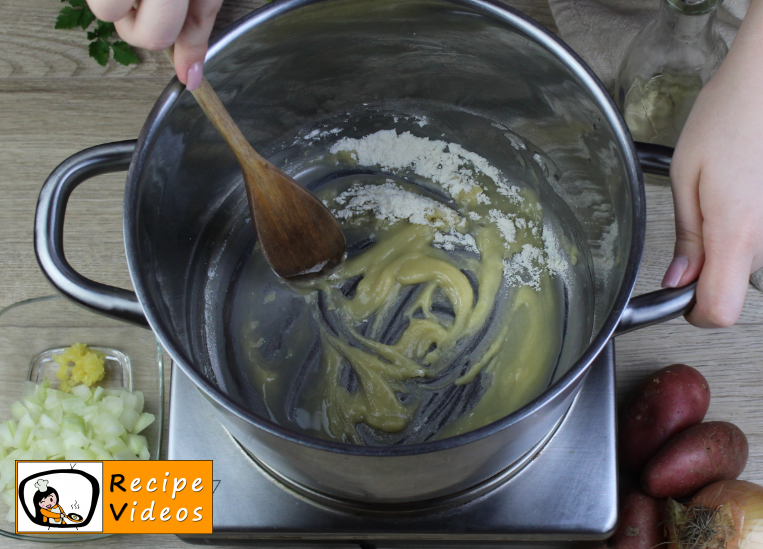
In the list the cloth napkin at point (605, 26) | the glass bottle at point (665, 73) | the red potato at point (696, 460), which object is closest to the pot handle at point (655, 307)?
the red potato at point (696, 460)

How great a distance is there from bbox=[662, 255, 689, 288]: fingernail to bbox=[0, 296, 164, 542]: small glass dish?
2.45 feet

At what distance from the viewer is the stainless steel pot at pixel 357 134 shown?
66 cm

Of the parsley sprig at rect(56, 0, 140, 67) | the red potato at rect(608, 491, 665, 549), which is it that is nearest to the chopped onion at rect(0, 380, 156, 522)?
the parsley sprig at rect(56, 0, 140, 67)

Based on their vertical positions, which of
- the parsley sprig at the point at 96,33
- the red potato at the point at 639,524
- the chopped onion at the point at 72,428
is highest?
the parsley sprig at the point at 96,33

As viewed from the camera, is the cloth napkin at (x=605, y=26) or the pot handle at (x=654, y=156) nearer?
the pot handle at (x=654, y=156)

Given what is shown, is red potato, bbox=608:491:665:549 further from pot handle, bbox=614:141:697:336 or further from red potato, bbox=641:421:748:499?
pot handle, bbox=614:141:697:336

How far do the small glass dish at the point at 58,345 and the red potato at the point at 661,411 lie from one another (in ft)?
2.37

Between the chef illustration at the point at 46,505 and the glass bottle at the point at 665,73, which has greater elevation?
the glass bottle at the point at 665,73

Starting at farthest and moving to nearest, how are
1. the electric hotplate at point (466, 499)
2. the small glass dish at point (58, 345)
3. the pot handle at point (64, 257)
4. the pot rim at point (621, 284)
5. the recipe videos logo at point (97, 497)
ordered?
the small glass dish at point (58, 345)
the recipe videos logo at point (97, 497)
the electric hotplate at point (466, 499)
the pot handle at point (64, 257)
the pot rim at point (621, 284)

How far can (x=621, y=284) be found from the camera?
0.68 m

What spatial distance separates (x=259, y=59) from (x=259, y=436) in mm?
525

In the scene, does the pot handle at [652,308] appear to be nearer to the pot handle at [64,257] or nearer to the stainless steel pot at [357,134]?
the stainless steel pot at [357,134]

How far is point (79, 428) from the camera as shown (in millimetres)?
985

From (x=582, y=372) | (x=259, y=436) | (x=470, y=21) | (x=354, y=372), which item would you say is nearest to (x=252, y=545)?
(x=354, y=372)
